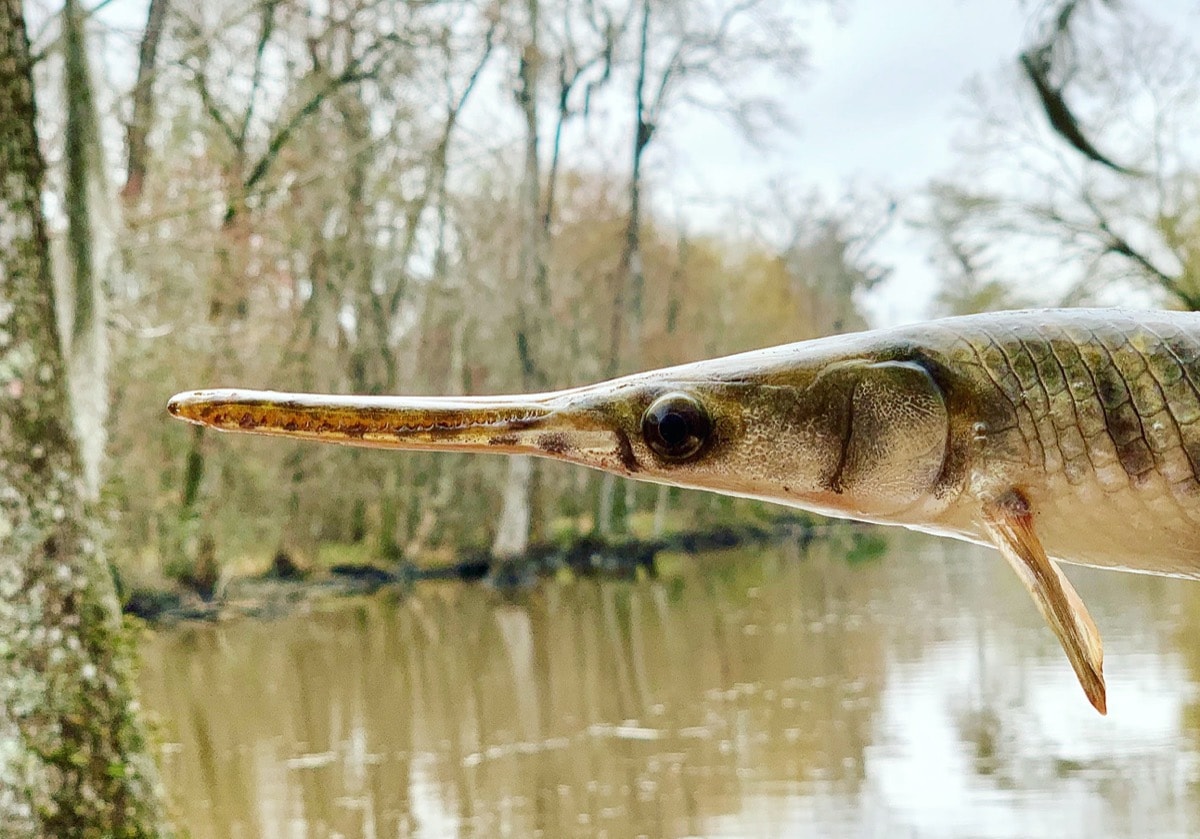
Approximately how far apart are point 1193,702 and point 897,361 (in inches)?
174

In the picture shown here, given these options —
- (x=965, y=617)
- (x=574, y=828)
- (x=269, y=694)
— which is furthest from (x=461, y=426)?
(x=965, y=617)

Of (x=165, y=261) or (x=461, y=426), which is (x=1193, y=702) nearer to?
(x=461, y=426)

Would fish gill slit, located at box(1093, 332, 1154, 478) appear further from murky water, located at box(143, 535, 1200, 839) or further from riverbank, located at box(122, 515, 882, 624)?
riverbank, located at box(122, 515, 882, 624)

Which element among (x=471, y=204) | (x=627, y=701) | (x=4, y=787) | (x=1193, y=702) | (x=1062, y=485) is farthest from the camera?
(x=471, y=204)

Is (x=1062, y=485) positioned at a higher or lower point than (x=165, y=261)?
lower

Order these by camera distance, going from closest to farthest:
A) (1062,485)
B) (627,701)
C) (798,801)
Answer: (1062,485) < (798,801) < (627,701)

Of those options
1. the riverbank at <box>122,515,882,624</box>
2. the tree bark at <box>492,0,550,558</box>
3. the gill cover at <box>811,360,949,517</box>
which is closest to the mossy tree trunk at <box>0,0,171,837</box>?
the gill cover at <box>811,360,949,517</box>

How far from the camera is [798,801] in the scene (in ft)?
11.7

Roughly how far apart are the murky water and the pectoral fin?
2.90 m

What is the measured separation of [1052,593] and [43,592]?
6.55 ft

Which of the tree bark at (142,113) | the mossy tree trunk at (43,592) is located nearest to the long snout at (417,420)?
the mossy tree trunk at (43,592)

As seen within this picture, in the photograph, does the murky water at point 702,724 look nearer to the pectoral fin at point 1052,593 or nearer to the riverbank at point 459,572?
the riverbank at point 459,572

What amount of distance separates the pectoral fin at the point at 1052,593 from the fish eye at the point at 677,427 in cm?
17

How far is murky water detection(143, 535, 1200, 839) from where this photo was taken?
348cm
